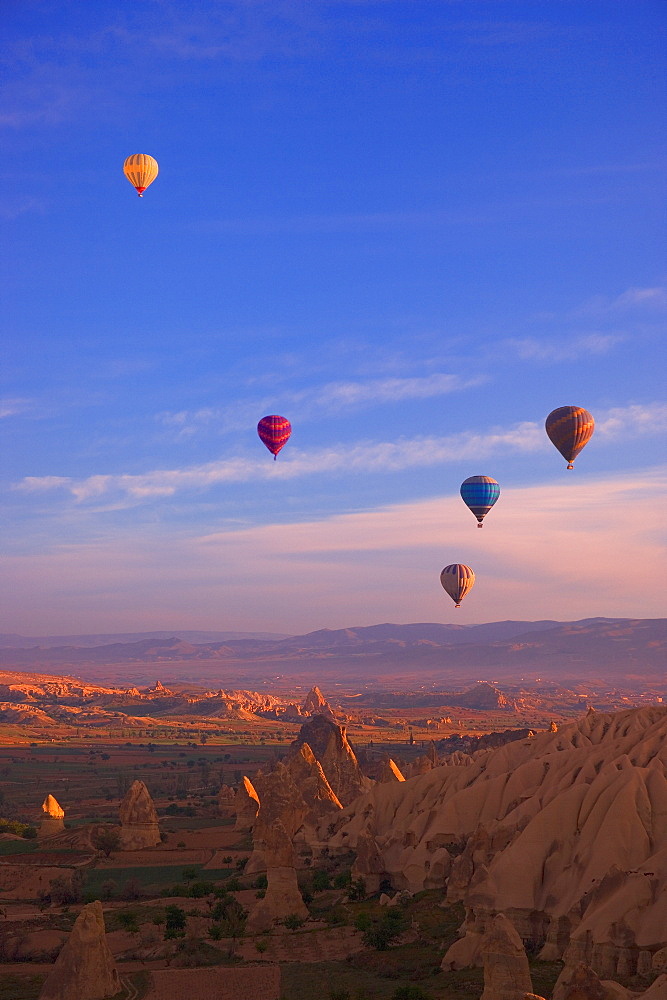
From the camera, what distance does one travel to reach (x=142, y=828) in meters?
62.2

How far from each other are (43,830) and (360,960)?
37131 mm

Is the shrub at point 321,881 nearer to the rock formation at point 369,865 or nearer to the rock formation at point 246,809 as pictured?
the rock formation at point 369,865

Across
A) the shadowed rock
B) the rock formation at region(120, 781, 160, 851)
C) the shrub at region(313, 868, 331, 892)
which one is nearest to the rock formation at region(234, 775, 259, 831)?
the rock formation at region(120, 781, 160, 851)

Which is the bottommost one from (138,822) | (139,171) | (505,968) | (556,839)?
(138,822)

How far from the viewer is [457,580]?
9219cm

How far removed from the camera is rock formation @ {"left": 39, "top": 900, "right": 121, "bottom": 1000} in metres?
31.7

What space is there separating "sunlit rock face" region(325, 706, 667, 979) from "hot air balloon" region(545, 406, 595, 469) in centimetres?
2191

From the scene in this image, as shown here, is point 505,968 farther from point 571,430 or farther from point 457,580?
point 457,580

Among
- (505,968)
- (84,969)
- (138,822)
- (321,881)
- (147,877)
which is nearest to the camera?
(505,968)

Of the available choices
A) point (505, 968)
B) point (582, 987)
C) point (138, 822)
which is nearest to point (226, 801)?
point (138, 822)

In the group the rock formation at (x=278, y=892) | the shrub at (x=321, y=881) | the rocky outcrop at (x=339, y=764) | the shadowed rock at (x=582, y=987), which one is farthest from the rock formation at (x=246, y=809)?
the shadowed rock at (x=582, y=987)

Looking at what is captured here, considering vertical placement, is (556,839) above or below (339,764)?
above

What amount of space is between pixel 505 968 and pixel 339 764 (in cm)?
5231

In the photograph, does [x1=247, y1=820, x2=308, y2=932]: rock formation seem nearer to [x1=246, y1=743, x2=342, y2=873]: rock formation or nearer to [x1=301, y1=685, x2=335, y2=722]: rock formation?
[x1=246, y1=743, x2=342, y2=873]: rock formation
